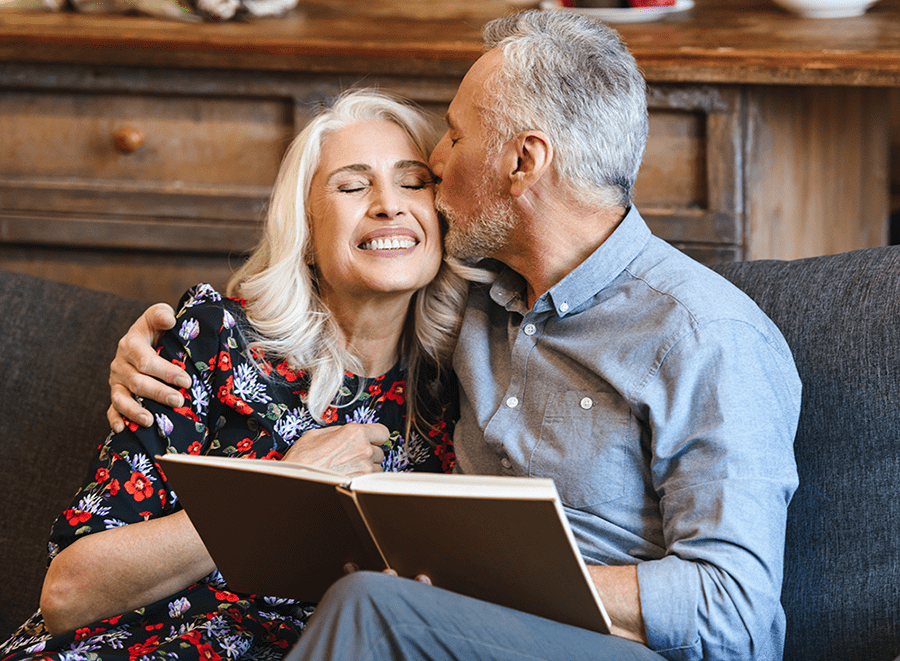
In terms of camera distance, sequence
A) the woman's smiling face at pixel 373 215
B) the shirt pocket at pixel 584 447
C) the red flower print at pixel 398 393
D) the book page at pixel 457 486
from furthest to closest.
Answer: the red flower print at pixel 398 393
the woman's smiling face at pixel 373 215
the shirt pocket at pixel 584 447
the book page at pixel 457 486

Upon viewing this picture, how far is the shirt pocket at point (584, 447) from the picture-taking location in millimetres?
1224

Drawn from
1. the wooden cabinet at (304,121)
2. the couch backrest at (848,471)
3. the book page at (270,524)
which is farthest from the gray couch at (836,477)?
the book page at (270,524)

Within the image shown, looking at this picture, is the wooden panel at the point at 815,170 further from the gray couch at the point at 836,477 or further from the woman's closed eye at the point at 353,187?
the woman's closed eye at the point at 353,187

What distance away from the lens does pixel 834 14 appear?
191 centimetres

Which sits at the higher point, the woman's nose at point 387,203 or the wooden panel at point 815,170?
the woman's nose at point 387,203

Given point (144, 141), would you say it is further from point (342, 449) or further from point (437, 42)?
point (342, 449)

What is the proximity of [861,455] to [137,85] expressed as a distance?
1.51 metres

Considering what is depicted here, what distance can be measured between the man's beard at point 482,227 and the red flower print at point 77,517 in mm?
621

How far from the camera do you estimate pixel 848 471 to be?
4.21 ft

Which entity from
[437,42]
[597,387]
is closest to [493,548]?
[597,387]

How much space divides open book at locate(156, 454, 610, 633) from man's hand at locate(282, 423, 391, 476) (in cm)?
17

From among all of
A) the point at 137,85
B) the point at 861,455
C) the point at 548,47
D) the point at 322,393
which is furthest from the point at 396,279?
the point at 137,85

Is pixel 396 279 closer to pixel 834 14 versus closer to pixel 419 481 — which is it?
pixel 419 481

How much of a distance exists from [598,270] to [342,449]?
43cm
